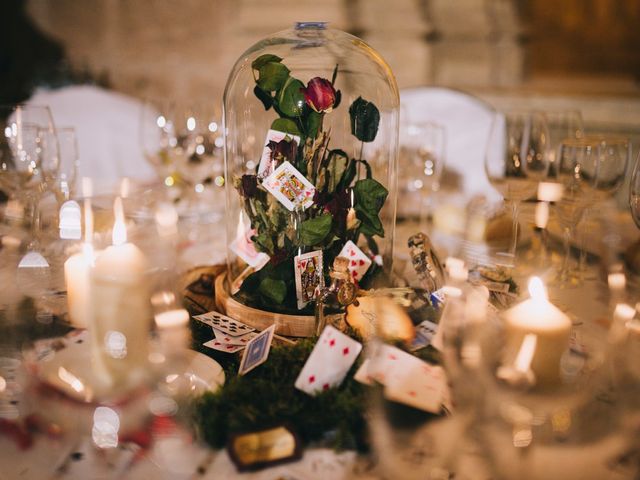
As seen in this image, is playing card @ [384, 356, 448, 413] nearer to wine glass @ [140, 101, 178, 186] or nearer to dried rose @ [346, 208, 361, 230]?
dried rose @ [346, 208, 361, 230]

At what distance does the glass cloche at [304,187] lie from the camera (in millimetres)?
992

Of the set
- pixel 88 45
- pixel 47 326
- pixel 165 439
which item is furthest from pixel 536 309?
pixel 88 45

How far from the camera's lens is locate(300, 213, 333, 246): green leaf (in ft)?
3.20

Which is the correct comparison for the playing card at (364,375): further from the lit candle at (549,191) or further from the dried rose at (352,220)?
the lit candle at (549,191)

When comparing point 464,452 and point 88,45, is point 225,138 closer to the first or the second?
point 464,452

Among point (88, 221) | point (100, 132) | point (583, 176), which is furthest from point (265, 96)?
point (100, 132)

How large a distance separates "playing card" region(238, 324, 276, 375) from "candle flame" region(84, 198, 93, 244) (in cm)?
30

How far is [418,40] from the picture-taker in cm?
294

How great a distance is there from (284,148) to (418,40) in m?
2.15

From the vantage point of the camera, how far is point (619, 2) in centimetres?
287

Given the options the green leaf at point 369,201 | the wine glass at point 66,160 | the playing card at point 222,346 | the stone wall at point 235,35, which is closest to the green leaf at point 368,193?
the green leaf at point 369,201

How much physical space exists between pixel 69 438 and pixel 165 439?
0.11 meters

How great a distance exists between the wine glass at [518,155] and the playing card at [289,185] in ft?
1.92

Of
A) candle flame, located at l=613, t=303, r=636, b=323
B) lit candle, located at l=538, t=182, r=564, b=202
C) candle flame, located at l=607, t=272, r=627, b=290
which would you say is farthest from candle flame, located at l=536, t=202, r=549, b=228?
candle flame, located at l=613, t=303, r=636, b=323
